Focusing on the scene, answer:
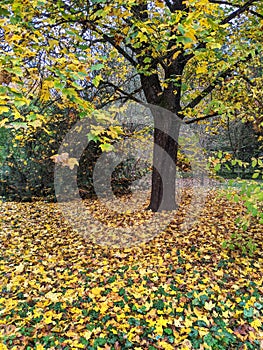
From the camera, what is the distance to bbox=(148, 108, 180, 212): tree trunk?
5.15 m

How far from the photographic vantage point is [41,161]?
6.80 meters

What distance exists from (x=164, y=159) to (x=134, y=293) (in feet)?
9.30

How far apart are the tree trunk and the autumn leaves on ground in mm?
782

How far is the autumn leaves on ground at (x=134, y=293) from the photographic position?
2422 mm

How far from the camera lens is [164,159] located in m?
5.24

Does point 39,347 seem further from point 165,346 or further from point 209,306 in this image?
point 209,306

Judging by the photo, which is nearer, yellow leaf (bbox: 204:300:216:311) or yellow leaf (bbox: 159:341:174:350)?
yellow leaf (bbox: 159:341:174:350)

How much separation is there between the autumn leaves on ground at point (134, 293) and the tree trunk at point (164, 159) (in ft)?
2.57

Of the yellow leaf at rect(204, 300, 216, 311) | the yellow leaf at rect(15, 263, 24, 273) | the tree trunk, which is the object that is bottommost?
the yellow leaf at rect(204, 300, 216, 311)

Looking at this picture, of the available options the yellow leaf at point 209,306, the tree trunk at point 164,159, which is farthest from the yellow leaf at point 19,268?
the tree trunk at point 164,159

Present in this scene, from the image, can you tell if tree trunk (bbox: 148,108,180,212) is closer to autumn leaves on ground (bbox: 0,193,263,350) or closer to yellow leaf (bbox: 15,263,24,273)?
autumn leaves on ground (bbox: 0,193,263,350)

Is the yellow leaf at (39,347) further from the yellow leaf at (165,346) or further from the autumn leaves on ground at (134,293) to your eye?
the yellow leaf at (165,346)

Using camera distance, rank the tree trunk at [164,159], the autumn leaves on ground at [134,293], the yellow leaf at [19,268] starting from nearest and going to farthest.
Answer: the autumn leaves on ground at [134,293] → the yellow leaf at [19,268] → the tree trunk at [164,159]

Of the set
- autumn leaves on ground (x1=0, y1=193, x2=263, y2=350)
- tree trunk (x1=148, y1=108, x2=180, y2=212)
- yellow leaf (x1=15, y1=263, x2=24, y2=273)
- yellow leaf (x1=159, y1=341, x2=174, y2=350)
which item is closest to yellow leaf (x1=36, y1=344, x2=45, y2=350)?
autumn leaves on ground (x1=0, y1=193, x2=263, y2=350)
